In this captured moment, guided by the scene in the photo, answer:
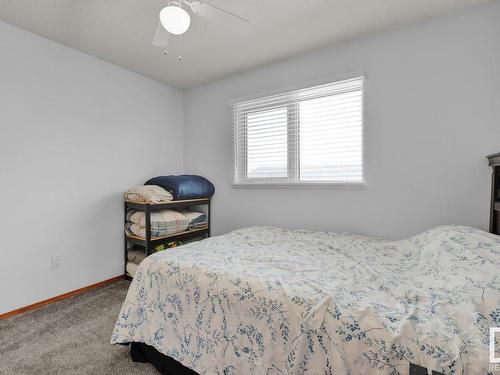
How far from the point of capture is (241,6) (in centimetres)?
181

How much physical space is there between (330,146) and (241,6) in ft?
4.50

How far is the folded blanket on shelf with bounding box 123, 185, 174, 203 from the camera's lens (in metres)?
2.55

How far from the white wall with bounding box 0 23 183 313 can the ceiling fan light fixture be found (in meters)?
1.55

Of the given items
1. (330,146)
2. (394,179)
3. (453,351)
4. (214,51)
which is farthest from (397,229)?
(214,51)

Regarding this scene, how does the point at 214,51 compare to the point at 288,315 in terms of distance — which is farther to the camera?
the point at 214,51

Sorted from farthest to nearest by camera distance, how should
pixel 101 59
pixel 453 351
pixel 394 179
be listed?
pixel 101 59 → pixel 394 179 → pixel 453 351

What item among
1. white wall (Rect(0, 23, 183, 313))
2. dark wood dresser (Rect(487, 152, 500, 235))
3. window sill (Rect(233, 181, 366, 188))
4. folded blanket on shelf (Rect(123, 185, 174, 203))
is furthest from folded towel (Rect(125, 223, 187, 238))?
dark wood dresser (Rect(487, 152, 500, 235))

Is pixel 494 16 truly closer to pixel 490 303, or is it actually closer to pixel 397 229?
pixel 397 229

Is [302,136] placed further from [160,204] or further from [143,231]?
[143,231]

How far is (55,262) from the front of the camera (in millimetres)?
2316

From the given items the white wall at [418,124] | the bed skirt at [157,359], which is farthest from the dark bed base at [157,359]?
the white wall at [418,124]

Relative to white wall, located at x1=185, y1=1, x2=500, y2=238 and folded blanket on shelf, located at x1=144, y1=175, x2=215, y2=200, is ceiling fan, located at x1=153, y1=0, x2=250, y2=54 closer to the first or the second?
white wall, located at x1=185, y1=1, x2=500, y2=238

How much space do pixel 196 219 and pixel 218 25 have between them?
6.48 feet

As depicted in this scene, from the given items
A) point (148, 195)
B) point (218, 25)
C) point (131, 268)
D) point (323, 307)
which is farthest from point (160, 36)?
point (131, 268)
